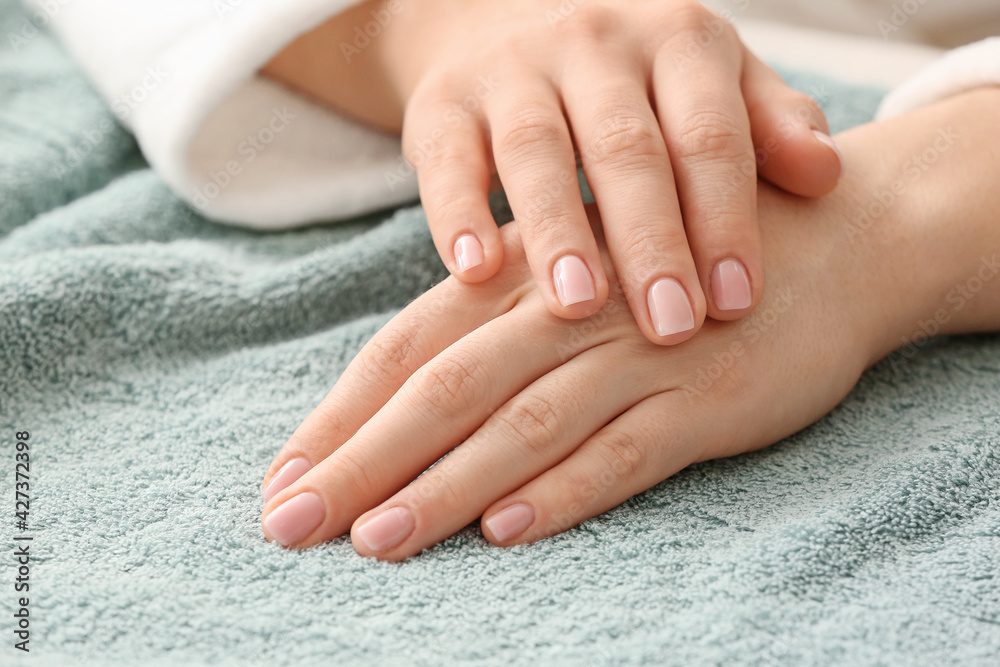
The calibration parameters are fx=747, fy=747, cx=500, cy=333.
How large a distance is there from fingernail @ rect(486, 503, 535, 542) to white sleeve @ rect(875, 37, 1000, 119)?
711 millimetres

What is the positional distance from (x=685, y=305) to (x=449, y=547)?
0.90ft

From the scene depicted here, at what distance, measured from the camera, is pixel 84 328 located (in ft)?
2.32

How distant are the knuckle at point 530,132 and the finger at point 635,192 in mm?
25

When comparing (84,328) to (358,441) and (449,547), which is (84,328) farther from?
(449,547)

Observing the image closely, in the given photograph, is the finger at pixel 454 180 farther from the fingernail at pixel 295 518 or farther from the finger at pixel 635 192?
the fingernail at pixel 295 518

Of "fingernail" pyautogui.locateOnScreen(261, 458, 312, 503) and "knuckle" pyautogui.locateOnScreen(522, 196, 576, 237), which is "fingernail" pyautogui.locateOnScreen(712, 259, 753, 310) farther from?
"fingernail" pyautogui.locateOnScreen(261, 458, 312, 503)

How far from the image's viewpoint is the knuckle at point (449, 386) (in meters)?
0.61

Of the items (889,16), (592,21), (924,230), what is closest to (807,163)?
(924,230)

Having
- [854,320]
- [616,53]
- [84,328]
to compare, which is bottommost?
[854,320]

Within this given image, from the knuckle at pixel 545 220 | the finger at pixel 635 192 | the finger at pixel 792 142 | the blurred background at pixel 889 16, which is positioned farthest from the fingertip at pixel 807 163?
the blurred background at pixel 889 16

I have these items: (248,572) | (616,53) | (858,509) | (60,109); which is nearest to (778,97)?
(616,53)

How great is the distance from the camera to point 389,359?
0.66 meters

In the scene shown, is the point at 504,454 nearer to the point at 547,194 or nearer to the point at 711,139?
the point at 547,194

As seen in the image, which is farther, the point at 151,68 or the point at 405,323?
the point at 151,68
